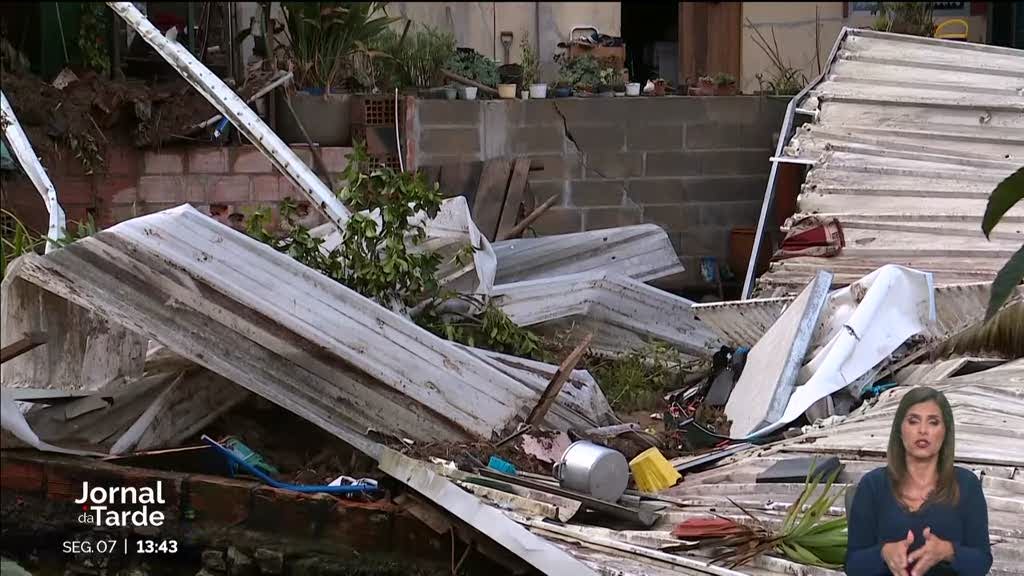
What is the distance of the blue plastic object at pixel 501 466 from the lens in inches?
203

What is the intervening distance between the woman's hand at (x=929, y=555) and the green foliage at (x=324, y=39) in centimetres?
698

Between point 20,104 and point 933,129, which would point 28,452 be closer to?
point 20,104

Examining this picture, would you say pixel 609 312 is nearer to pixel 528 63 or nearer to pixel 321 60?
pixel 528 63

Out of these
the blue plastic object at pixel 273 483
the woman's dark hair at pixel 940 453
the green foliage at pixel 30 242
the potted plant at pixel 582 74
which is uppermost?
the potted plant at pixel 582 74

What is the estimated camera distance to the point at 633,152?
9.48 meters

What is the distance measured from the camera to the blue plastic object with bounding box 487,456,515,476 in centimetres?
516

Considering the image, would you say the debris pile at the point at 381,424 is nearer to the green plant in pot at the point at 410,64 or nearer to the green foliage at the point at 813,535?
the green foliage at the point at 813,535

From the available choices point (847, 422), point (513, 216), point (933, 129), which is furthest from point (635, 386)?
point (933, 129)

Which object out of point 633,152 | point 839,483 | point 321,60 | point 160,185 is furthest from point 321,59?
point 839,483

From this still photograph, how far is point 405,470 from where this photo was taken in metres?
5.03

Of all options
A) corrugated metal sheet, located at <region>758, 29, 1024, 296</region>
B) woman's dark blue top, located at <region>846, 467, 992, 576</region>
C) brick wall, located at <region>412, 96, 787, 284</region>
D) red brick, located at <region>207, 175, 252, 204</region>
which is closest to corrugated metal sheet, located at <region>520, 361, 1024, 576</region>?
woman's dark blue top, located at <region>846, 467, 992, 576</region>

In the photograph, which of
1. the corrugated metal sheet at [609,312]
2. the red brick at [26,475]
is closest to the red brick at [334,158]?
the corrugated metal sheet at [609,312]

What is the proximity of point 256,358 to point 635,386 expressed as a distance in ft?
8.24

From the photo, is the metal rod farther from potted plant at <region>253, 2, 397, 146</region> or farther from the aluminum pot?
the aluminum pot
